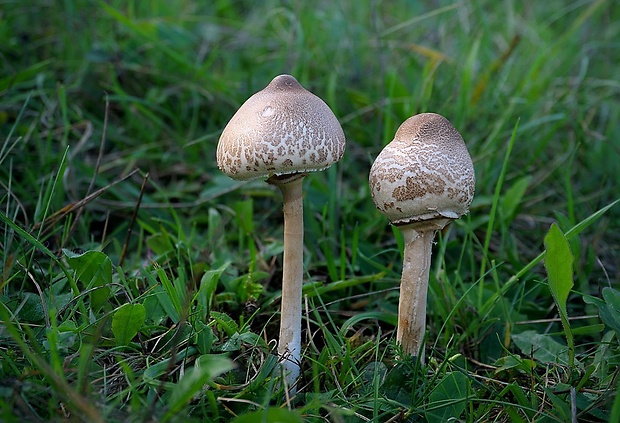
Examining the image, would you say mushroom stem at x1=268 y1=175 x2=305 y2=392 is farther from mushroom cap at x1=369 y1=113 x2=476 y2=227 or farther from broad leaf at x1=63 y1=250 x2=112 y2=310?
broad leaf at x1=63 y1=250 x2=112 y2=310

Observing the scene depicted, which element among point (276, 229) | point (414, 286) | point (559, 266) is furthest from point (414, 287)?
point (276, 229)

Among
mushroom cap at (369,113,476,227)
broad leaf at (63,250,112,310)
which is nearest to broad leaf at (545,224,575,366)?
mushroom cap at (369,113,476,227)

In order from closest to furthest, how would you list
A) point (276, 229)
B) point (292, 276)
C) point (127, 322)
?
point (127, 322), point (292, 276), point (276, 229)

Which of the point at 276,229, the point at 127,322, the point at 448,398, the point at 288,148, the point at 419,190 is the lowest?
the point at 448,398

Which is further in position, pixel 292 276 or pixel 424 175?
pixel 292 276

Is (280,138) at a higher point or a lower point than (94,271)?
higher

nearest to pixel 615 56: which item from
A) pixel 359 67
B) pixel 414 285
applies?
pixel 359 67

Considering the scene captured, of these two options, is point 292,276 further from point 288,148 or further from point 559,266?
point 559,266

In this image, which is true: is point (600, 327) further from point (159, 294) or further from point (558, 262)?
point (159, 294)

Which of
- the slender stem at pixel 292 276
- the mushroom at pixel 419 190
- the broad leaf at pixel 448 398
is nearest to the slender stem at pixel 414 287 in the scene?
the mushroom at pixel 419 190
